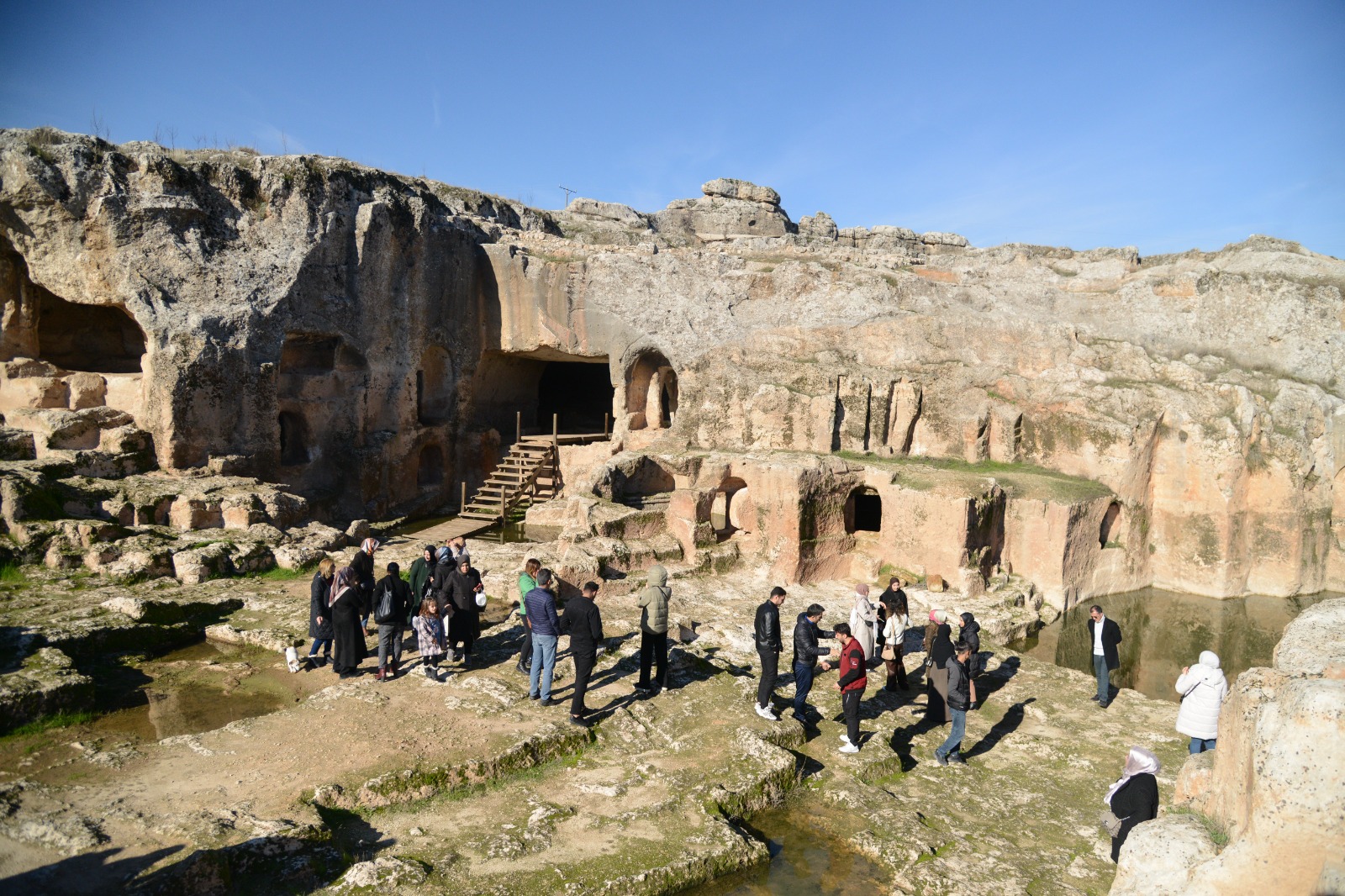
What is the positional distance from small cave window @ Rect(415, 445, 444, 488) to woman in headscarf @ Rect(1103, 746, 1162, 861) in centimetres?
1858

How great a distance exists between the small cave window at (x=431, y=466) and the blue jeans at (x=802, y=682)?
50.0ft

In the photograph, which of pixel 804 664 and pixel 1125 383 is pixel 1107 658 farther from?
pixel 1125 383

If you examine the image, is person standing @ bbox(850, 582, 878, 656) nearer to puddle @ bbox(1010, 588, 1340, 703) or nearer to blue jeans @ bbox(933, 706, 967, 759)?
blue jeans @ bbox(933, 706, 967, 759)

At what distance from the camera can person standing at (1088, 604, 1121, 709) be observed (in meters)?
9.86

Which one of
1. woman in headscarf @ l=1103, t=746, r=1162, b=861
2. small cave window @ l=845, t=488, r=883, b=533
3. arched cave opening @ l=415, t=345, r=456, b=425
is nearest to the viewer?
woman in headscarf @ l=1103, t=746, r=1162, b=861

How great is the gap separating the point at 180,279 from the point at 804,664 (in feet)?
47.1

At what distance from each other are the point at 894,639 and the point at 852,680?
230 cm

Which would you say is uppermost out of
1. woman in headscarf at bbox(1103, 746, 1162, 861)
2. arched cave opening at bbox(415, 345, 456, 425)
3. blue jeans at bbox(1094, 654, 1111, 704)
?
arched cave opening at bbox(415, 345, 456, 425)

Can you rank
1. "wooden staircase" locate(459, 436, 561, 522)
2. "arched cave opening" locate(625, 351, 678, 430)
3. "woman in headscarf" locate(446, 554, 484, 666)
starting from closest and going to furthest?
1. "woman in headscarf" locate(446, 554, 484, 666)
2. "wooden staircase" locate(459, 436, 561, 522)
3. "arched cave opening" locate(625, 351, 678, 430)

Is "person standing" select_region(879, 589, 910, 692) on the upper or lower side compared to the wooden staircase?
lower

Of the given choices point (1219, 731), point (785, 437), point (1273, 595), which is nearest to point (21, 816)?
point (1219, 731)

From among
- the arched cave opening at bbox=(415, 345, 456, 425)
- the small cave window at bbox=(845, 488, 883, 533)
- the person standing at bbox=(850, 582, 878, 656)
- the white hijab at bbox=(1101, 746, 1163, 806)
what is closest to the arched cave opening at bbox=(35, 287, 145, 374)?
the arched cave opening at bbox=(415, 345, 456, 425)

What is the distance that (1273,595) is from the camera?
632 inches

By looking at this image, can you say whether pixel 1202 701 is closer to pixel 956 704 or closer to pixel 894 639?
pixel 956 704
